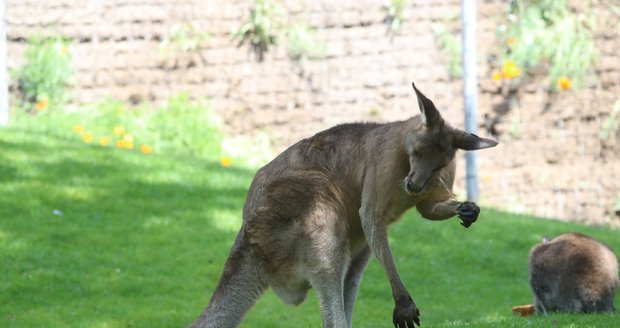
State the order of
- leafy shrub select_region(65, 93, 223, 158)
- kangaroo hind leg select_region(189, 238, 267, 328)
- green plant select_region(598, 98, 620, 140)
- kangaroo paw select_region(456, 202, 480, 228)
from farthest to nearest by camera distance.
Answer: leafy shrub select_region(65, 93, 223, 158)
green plant select_region(598, 98, 620, 140)
kangaroo hind leg select_region(189, 238, 267, 328)
kangaroo paw select_region(456, 202, 480, 228)

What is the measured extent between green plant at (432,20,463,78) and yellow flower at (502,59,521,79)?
0.64m

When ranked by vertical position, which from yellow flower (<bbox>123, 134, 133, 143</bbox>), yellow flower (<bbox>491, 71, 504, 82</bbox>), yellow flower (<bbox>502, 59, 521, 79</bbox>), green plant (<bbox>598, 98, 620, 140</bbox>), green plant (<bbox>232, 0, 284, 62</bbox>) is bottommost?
green plant (<bbox>598, 98, 620, 140</bbox>)

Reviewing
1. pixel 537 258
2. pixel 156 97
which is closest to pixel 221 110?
pixel 156 97

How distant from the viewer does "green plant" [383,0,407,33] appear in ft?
45.9

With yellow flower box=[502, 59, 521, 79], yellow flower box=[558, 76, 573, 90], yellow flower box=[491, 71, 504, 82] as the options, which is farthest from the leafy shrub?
yellow flower box=[558, 76, 573, 90]

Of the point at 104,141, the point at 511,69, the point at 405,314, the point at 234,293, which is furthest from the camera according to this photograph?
the point at 511,69

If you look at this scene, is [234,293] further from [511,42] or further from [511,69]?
[511,42]

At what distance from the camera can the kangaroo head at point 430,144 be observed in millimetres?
5781

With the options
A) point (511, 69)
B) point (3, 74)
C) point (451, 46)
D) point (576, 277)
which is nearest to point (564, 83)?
point (511, 69)

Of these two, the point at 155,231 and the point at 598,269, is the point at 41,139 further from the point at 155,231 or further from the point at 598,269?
the point at 598,269

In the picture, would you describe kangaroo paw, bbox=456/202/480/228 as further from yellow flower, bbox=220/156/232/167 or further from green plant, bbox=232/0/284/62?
green plant, bbox=232/0/284/62

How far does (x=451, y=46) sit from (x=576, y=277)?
6.56 meters

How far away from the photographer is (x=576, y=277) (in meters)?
7.77

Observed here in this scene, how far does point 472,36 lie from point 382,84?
193cm
